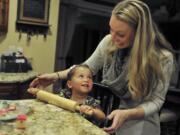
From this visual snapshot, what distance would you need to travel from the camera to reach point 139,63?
1.65 metres

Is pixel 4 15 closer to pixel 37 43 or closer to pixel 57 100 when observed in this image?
pixel 37 43

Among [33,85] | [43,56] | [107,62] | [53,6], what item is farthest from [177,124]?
[33,85]

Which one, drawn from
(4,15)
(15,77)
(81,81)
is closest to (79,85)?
(81,81)

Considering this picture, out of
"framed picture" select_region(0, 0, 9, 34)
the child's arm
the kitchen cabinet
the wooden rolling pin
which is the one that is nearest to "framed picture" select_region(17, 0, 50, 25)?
"framed picture" select_region(0, 0, 9, 34)

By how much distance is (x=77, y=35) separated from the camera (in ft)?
16.9

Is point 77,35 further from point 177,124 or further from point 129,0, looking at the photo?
point 129,0

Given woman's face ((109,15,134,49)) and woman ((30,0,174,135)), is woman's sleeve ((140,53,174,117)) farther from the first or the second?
woman's face ((109,15,134,49))

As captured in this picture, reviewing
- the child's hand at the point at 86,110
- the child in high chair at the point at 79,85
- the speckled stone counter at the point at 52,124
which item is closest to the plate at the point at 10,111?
the speckled stone counter at the point at 52,124

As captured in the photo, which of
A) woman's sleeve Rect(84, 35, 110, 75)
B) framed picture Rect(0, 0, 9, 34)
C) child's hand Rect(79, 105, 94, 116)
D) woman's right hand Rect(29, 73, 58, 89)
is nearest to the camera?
child's hand Rect(79, 105, 94, 116)

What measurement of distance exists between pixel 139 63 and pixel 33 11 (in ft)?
7.95

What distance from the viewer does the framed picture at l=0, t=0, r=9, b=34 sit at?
11.4 feet

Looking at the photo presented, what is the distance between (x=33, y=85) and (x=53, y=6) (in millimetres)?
2304

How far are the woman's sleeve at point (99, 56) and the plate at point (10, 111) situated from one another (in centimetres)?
66

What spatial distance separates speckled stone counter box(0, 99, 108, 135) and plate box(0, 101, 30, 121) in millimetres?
23
